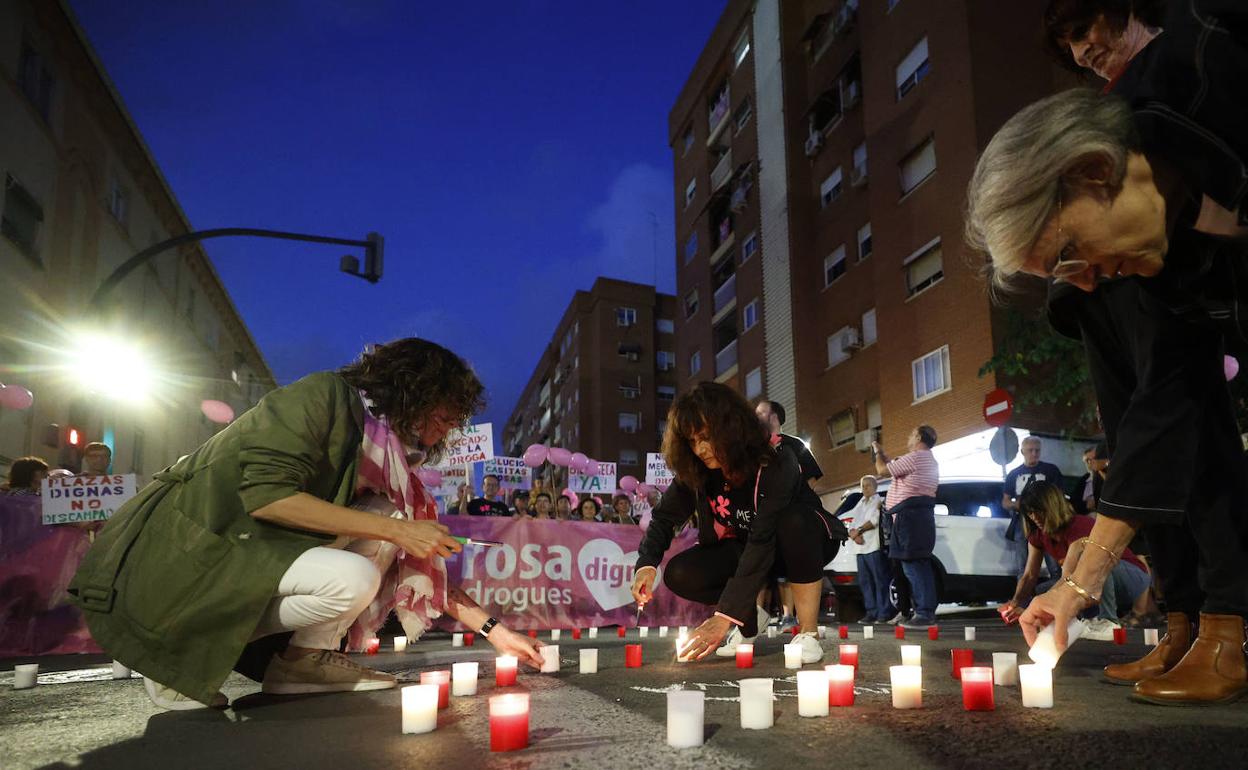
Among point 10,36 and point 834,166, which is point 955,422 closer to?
point 834,166

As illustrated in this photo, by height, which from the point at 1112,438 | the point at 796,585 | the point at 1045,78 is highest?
the point at 1045,78

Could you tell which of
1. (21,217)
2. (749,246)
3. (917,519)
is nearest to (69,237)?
(21,217)

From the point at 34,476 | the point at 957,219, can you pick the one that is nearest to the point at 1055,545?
the point at 34,476

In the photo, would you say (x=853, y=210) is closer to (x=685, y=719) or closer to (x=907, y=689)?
(x=907, y=689)

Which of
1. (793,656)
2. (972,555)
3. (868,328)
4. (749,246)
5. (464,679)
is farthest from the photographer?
(749,246)

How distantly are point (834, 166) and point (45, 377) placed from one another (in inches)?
826

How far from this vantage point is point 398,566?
407 cm

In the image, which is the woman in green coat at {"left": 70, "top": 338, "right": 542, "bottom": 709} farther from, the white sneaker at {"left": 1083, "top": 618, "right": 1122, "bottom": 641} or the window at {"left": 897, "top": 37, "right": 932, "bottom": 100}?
the window at {"left": 897, "top": 37, "right": 932, "bottom": 100}

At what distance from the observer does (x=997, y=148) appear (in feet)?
6.87

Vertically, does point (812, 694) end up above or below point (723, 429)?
below

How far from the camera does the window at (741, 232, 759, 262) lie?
31547 mm

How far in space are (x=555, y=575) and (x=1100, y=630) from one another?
20.7ft

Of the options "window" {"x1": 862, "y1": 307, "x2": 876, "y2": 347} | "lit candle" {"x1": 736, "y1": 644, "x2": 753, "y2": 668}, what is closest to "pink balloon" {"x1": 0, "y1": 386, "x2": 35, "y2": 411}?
"lit candle" {"x1": 736, "y1": 644, "x2": 753, "y2": 668}

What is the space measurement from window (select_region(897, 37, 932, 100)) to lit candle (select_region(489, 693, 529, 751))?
22400 mm
